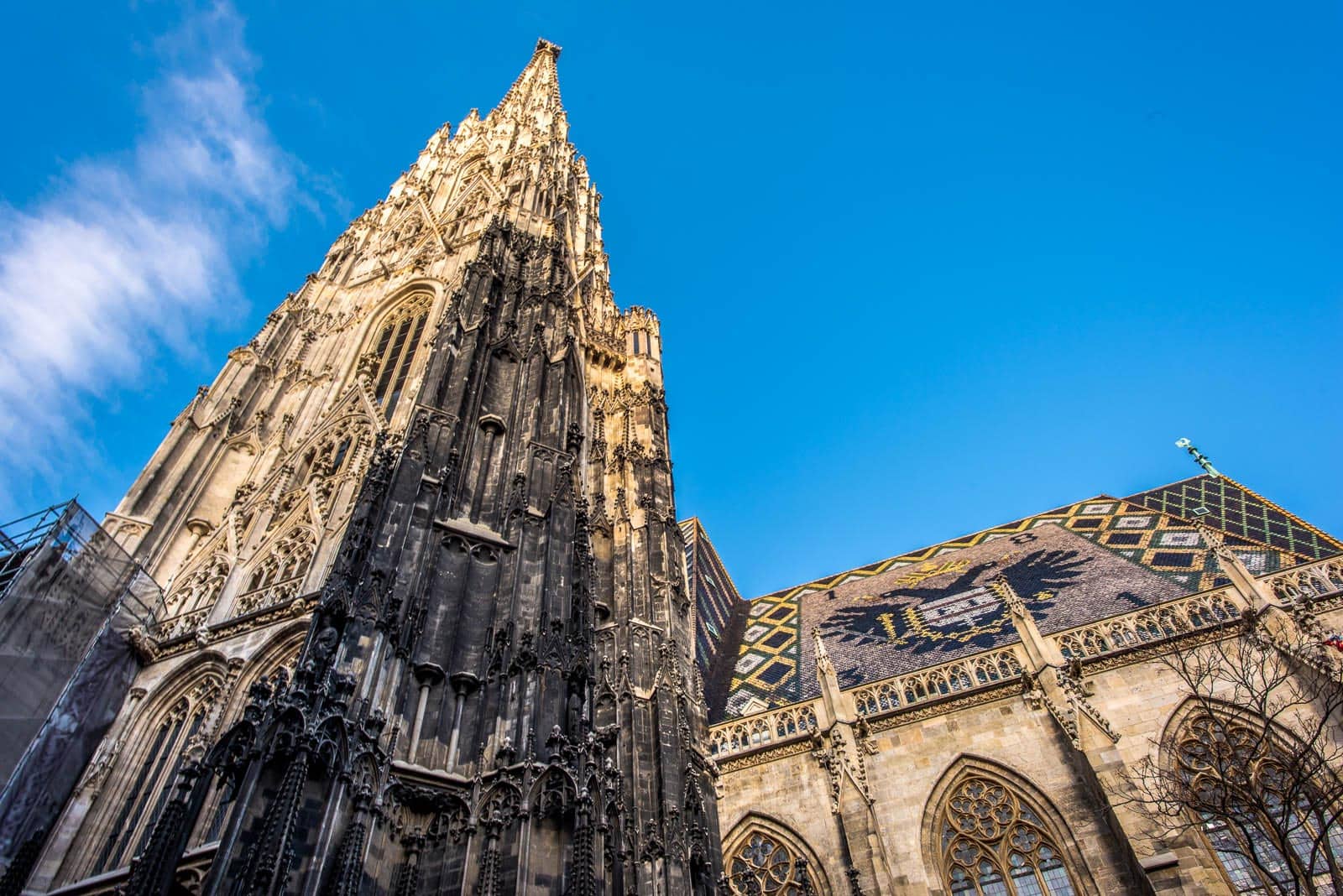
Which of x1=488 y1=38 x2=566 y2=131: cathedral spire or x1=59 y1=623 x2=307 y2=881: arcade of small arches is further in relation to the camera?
x1=488 y1=38 x2=566 y2=131: cathedral spire

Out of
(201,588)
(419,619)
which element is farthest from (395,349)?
(419,619)

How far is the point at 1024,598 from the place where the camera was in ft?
59.1

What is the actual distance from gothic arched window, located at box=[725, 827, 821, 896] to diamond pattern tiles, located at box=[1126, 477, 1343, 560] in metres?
9.92

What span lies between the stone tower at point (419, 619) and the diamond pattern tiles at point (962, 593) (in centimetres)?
473

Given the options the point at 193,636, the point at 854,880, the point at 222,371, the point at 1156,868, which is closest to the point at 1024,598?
the point at 1156,868

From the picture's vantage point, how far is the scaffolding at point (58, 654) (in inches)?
383

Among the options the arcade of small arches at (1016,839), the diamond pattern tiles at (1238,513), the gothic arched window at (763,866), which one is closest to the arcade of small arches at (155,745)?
the arcade of small arches at (1016,839)

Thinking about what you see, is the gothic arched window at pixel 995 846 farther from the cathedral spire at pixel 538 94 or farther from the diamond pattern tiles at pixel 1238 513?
the cathedral spire at pixel 538 94

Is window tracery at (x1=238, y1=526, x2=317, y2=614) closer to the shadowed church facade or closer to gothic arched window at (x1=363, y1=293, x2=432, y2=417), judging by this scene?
the shadowed church facade

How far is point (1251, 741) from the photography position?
11.9m

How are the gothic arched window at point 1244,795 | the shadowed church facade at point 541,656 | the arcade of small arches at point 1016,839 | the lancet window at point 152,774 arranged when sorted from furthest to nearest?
the arcade of small arches at point 1016,839, the lancet window at point 152,774, the gothic arched window at point 1244,795, the shadowed church facade at point 541,656

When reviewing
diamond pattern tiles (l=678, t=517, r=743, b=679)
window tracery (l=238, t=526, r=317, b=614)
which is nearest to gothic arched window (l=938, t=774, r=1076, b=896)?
diamond pattern tiles (l=678, t=517, r=743, b=679)

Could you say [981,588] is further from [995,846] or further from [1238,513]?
[995,846]

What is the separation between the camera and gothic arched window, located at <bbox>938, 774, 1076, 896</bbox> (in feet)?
39.4
